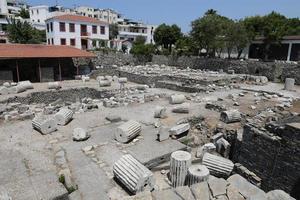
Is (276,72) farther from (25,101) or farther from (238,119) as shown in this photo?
(25,101)

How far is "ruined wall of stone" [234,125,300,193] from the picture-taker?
7.11 meters

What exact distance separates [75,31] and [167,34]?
52.9 ft

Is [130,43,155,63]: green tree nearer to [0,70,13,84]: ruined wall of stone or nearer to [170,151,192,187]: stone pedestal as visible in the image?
[0,70,13,84]: ruined wall of stone

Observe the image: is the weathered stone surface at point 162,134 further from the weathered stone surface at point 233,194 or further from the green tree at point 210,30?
the green tree at point 210,30

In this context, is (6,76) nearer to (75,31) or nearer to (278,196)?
(75,31)

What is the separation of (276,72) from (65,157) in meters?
20.1

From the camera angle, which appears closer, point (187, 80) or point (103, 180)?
point (103, 180)

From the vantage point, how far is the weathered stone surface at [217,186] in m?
5.41

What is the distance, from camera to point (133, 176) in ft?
19.3

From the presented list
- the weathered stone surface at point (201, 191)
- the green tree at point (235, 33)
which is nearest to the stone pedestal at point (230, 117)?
the weathered stone surface at point (201, 191)

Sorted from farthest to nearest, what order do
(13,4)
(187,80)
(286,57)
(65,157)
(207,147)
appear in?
(13,4)
(286,57)
(187,80)
(207,147)
(65,157)

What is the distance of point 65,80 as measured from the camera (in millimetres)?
23109

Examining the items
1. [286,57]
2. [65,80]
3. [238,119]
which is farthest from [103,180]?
[286,57]

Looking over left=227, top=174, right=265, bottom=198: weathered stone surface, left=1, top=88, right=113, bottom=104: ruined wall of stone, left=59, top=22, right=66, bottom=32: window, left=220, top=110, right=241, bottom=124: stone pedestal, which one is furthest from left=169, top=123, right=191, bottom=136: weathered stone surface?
left=59, top=22, right=66, bottom=32: window
